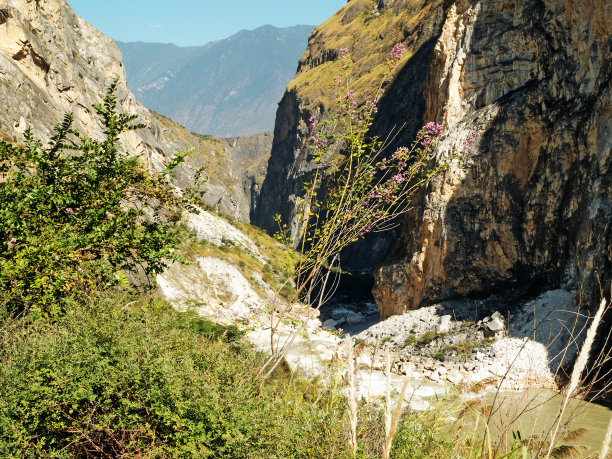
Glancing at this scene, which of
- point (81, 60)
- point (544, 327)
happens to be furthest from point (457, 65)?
point (81, 60)

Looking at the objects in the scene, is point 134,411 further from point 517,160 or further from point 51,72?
point 51,72

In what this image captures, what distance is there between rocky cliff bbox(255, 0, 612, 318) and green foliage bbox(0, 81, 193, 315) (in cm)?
2237

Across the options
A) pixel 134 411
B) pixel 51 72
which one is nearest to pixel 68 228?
pixel 134 411

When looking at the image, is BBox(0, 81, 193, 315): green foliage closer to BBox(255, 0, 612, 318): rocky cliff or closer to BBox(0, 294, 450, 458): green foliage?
BBox(0, 294, 450, 458): green foliage

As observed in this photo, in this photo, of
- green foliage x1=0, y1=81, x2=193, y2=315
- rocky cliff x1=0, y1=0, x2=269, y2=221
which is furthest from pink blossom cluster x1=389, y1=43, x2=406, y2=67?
green foliage x1=0, y1=81, x2=193, y2=315

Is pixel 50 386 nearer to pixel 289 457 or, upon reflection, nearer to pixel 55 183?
pixel 289 457

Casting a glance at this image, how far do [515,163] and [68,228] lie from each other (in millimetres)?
31249

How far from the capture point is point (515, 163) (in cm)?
3008

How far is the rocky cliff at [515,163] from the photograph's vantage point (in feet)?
77.4

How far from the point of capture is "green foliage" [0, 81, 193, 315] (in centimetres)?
491

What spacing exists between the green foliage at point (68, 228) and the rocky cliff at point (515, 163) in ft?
73.4

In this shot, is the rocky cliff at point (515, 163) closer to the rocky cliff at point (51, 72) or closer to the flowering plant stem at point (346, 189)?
the flowering plant stem at point (346, 189)

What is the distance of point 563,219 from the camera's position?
87.4 ft

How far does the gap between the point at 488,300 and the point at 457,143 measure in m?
12.0
